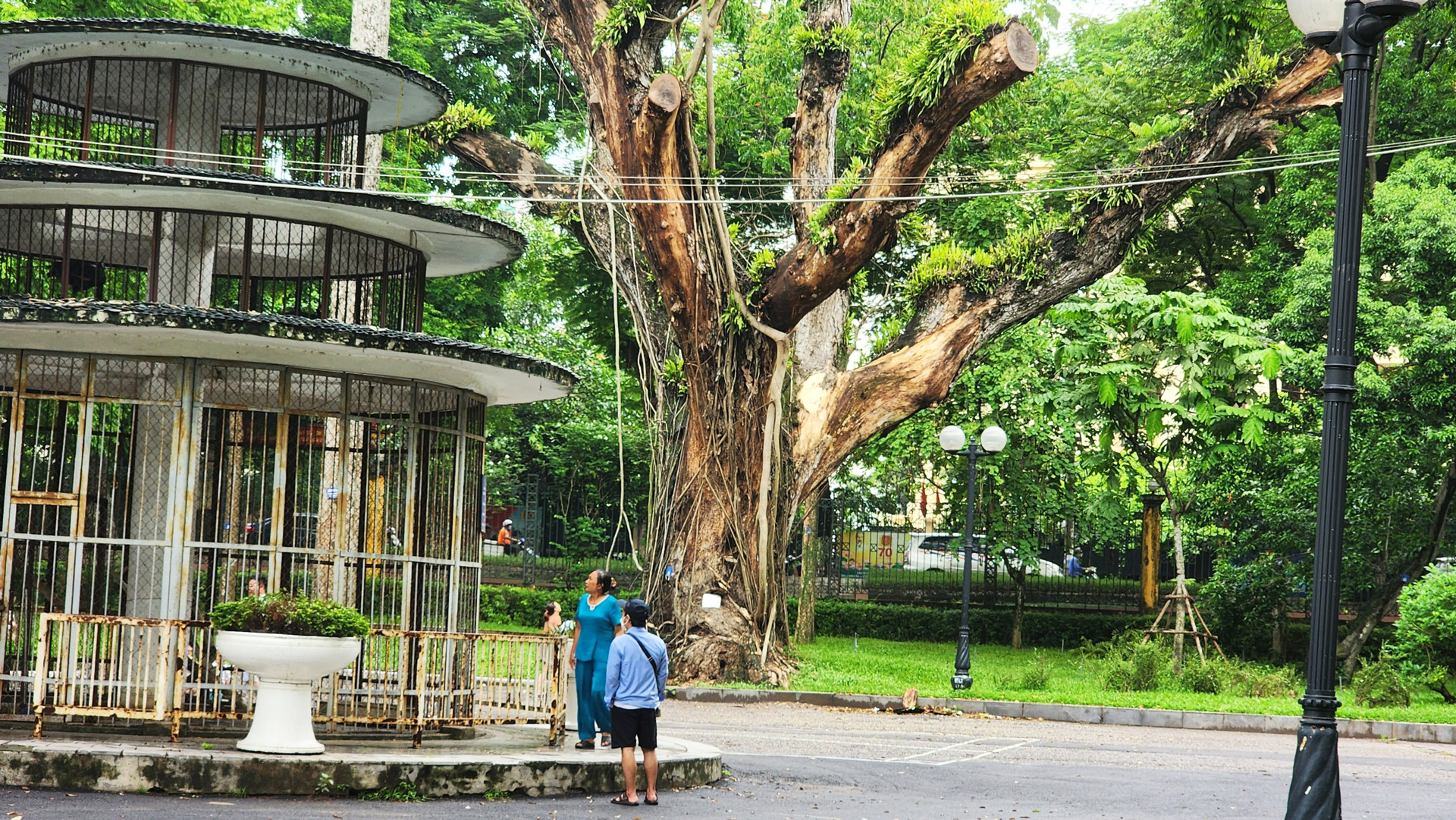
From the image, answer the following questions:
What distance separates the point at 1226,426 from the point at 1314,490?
117 inches

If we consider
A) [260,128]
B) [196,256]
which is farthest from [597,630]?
[260,128]

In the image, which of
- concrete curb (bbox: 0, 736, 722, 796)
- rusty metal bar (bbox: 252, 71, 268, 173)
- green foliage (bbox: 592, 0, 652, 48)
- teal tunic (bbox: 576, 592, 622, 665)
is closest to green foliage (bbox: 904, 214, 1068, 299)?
green foliage (bbox: 592, 0, 652, 48)

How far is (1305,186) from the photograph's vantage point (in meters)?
26.6

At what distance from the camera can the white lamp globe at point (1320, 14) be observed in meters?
7.92

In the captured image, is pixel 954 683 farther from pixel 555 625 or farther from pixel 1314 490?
pixel 555 625

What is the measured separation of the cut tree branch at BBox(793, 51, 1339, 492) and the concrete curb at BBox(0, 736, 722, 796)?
10.7m

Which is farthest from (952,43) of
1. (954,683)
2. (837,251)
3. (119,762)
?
(119,762)

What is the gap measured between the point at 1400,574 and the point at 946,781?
583 inches

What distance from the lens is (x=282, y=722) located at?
9.88 m

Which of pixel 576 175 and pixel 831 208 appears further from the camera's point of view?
pixel 576 175

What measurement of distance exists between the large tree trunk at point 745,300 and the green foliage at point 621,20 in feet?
0.29

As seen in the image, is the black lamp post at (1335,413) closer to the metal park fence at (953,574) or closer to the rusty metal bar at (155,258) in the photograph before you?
the rusty metal bar at (155,258)

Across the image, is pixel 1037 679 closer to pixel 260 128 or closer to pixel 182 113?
pixel 260 128

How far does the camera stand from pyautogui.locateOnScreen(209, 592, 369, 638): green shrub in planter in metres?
9.98
